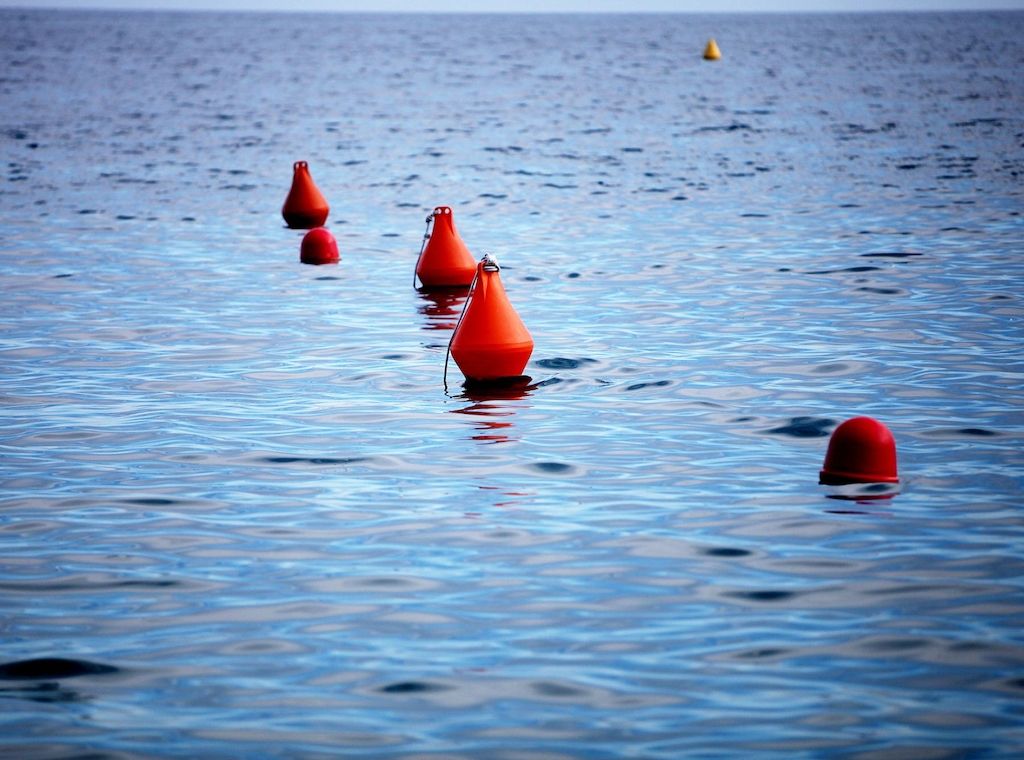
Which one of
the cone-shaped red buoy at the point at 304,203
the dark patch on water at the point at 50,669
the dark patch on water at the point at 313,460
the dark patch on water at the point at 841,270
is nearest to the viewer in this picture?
the dark patch on water at the point at 50,669

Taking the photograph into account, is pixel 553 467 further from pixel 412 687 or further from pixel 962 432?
pixel 412 687

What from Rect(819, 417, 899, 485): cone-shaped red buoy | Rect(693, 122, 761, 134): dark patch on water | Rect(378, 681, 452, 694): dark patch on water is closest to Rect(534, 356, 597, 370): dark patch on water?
Rect(819, 417, 899, 485): cone-shaped red buoy

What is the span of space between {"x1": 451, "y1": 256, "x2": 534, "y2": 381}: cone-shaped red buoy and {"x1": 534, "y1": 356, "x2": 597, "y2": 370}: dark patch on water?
2.44ft

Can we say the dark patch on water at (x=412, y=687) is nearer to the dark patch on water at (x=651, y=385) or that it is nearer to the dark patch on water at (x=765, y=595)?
the dark patch on water at (x=765, y=595)

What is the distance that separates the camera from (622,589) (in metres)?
6.62

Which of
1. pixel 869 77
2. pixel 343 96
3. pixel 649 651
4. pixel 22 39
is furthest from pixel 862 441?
pixel 22 39

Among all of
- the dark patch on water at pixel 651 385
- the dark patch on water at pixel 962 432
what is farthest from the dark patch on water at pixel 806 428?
the dark patch on water at pixel 651 385

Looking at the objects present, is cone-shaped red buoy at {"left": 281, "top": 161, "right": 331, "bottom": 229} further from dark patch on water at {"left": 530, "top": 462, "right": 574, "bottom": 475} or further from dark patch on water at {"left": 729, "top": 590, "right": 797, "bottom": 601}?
dark patch on water at {"left": 729, "top": 590, "right": 797, "bottom": 601}

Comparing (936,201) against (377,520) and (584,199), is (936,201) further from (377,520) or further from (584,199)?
(377,520)

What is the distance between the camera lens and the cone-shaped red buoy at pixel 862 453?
7973 mm

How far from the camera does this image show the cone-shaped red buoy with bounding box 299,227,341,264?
17.3m

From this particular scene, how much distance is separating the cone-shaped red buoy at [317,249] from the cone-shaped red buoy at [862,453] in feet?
33.3

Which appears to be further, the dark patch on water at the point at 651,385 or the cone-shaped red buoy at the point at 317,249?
the cone-shaped red buoy at the point at 317,249

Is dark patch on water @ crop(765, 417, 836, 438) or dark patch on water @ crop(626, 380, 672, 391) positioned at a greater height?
dark patch on water @ crop(626, 380, 672, 391)
